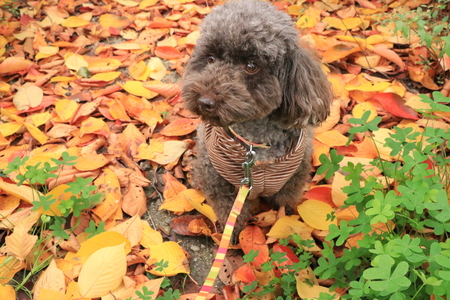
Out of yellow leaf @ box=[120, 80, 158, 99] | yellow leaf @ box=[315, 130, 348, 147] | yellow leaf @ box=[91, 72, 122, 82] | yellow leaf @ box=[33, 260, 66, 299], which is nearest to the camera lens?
yellow leaf @ box=[33, 260, 66, 299]

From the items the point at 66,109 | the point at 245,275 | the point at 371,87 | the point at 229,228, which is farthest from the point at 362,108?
the point at 66,109

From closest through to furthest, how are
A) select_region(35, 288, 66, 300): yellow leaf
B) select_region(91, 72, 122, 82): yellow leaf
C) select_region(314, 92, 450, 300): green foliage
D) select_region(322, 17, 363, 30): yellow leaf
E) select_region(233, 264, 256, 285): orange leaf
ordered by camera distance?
select_region(314, 92, 450, 300): green foliage → select_region(35, 288, 66, 300): yellow leaf → select_region(233, 264, 256, 285): orange leaf → select_region(91, 72, 122, 82): yellow leaf → select_region(322, 17, 363, 30): yellow leaf

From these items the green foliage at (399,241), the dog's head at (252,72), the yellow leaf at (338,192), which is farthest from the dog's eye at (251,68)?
the yellow leaf at (338,192)

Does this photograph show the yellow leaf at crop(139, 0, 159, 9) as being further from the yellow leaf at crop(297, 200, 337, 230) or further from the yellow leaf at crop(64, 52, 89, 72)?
the yellow leaf at crop(297, 200, 337, 230)

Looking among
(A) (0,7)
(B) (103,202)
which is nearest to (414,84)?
(B) (103,202)

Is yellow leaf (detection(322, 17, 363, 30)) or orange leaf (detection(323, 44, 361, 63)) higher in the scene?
yellow leaf (detection(322, 17, 363, 30))

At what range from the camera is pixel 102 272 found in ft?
6.78

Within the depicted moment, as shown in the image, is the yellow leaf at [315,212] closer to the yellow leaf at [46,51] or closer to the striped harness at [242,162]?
the striped harness at [242,162]

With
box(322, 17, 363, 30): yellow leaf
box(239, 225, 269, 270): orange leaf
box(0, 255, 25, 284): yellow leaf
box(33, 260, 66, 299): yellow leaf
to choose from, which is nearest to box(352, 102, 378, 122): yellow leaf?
box(322, 17, 363, 30): yellow leaf

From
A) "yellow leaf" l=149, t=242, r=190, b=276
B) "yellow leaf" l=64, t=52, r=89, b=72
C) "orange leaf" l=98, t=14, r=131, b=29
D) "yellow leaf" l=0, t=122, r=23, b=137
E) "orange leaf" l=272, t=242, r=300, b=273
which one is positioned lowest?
"yellow leaf" l=149, t=242, r=190, b=276

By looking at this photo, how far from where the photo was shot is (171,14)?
3975 millimetres

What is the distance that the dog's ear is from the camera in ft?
6.55

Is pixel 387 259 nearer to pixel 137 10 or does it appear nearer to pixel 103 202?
pixel 103 202

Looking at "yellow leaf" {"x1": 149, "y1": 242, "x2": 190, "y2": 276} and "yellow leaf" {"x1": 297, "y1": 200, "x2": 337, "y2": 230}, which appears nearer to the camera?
"yellow leaf" {"x1": 149, "y1": 242, "x2": 190, "y2": 276}
